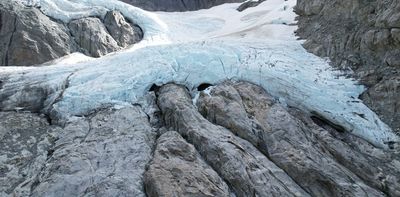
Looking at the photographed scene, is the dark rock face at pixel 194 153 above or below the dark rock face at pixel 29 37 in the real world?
below

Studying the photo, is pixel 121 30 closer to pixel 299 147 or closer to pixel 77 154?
pixel 77 154

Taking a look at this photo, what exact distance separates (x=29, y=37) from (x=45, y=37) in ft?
2.34

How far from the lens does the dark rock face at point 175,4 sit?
37281 mm

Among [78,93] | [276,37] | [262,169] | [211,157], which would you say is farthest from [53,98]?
[276,37]

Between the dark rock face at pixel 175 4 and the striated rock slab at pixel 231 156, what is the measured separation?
91.3 feet

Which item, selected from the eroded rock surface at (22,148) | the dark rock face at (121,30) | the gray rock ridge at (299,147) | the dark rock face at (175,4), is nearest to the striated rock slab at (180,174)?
the gray rock ridge at (299,147)

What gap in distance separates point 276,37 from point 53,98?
916 cm

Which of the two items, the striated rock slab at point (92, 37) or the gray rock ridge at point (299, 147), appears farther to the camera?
the striated rock slab at point (92, 37)

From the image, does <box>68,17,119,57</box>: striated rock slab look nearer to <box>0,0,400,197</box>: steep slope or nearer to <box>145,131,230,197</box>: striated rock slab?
<box>0,0,400,197</box>: steep slope

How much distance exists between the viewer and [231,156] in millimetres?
8969

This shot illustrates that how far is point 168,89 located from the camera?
11.9 meters

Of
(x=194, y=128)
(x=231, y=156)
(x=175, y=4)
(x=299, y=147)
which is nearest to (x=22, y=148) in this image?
(x=194, y=128)

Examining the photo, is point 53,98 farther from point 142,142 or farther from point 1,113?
point 142,142

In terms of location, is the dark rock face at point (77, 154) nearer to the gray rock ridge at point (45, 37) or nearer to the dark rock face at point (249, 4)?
the gray rock ridge at point (45, 37)
